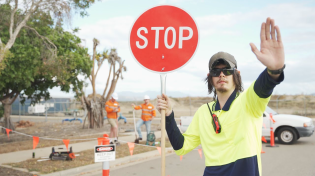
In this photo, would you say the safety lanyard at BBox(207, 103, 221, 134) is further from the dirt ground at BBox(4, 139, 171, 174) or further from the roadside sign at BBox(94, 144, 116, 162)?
the dirt ground at BBox(4, 139, 171, 174)

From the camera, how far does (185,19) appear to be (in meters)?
2.97

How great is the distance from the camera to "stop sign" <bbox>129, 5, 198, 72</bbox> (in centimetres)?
296

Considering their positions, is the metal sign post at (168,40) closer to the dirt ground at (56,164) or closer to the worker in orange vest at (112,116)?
the dirt ground at (56,164)

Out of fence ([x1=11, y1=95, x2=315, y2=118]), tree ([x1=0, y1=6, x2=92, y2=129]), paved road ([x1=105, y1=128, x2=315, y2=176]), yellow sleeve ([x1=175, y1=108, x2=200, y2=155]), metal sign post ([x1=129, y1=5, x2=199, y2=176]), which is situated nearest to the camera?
yellow sleeve ([x1=175, y1=108, x2=200, y2=155])

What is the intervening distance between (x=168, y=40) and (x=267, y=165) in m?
6.40

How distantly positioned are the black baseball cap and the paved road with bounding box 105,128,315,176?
533 cm

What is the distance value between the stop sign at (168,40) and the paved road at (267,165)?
197 inches

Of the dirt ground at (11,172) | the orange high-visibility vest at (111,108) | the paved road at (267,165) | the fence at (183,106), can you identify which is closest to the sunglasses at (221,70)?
the paved road at (267,165)

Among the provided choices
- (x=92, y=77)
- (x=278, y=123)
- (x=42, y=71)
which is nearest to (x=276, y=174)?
(x=278, y=123)

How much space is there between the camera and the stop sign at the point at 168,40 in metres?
2.96

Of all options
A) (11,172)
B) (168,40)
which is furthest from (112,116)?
(168,40)

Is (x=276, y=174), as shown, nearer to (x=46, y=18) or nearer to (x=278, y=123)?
(x=278, y=123)

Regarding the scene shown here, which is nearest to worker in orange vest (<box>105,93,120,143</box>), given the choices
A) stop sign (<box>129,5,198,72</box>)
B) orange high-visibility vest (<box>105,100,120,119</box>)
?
orange high-visibility vest (<box>105,100,120,119</box>)

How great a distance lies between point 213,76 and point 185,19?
0.75 meters
